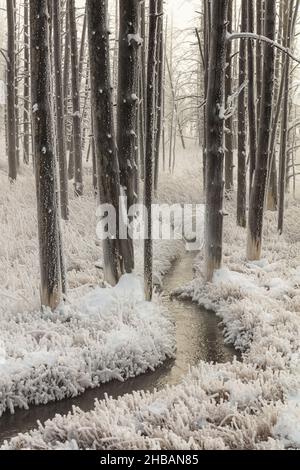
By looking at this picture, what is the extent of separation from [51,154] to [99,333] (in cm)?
259

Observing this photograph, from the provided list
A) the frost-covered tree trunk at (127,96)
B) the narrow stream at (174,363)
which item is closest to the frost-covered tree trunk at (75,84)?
the frost-covered tree trunk at (127,96)

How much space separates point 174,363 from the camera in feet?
21.5

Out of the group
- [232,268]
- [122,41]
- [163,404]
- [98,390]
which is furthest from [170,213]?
[163,404]

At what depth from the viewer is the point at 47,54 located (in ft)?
21.7

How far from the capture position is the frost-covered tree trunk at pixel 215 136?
8.63m

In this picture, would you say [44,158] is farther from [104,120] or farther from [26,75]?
[26,75]

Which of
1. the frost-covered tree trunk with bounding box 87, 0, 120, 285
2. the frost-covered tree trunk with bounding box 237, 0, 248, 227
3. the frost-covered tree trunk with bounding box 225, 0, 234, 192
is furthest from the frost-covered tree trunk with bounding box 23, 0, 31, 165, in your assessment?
the frost-covered tree trunk with bounding box 87, 0, 120, 285

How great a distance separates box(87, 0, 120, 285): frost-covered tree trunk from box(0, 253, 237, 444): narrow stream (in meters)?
1.44

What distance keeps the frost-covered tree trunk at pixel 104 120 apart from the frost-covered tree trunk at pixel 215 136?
78.8 inches

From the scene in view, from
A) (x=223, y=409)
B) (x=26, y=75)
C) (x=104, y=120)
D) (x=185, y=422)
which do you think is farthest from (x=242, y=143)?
(x=185, y=422)

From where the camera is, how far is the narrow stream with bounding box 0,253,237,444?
527cm

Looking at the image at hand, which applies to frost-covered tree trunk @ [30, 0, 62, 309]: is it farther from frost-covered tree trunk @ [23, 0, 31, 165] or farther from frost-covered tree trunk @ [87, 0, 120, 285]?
frost-covered tree trunk @ [23, 0, 31, 165]

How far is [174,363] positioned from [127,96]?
14.9ft
